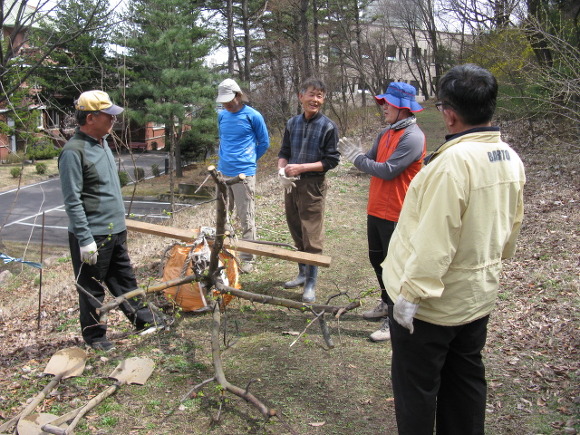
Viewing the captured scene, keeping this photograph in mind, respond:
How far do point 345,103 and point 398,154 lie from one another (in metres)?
17.2

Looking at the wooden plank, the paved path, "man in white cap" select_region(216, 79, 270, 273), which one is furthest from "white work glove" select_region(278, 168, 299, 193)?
the paved path

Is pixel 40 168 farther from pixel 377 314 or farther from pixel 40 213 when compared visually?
pixel 377 314

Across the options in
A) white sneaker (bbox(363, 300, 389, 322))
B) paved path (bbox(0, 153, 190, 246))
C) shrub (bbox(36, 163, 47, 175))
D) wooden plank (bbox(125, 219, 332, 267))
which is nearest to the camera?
wooden plank (bbox(125, 219, 332, 267))

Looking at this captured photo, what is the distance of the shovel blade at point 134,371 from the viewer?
3.39 meters

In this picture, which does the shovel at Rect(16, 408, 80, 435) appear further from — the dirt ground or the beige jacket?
the beige jacket

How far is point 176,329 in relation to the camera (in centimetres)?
424

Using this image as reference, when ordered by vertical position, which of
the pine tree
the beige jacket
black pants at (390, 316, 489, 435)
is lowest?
black pants at (390, 316, 489, 435)

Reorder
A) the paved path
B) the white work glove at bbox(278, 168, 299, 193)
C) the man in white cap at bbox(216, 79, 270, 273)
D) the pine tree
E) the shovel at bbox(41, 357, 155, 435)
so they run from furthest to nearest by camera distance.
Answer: the pine tree
the paved path
the man in white cap at bbox(216, 79, 270, 273)
the white work glove at bbox(278, 168, 299, 193)
the shovel at bbox(41, 357, 155, 435)

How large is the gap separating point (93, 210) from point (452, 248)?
262cm

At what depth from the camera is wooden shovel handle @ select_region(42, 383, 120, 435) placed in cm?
278

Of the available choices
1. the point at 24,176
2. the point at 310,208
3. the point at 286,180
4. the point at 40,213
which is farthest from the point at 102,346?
the point at 24,176

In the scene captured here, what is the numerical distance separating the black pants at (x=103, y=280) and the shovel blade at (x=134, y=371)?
0.33 meters

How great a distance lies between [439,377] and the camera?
2283 mm

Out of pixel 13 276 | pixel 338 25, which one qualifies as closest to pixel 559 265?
pixel 13 276
